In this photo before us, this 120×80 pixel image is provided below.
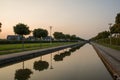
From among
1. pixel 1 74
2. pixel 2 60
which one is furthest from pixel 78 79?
pixel 2 60

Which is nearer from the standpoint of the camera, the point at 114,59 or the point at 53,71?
the point at 53,71

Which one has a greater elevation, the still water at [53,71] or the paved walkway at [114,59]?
the paved walkway at [114,59]

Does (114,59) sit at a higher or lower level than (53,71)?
higher

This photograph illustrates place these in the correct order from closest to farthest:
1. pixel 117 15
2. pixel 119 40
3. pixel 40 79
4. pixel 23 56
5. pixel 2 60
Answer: pixel 40 79
pixel 2 60
pixel 23 56
pixel 119 40
pixel 117 15

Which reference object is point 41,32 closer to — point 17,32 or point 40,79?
point 17,32

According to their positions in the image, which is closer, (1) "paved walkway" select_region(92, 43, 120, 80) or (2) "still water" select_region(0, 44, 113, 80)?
(2) "still water" select_region(0, 44, 113, 80)

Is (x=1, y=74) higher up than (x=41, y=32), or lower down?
lower down

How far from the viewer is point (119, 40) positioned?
44.8 metres

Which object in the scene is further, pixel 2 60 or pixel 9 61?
pixel 9 61

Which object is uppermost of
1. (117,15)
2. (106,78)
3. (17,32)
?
(117,15)

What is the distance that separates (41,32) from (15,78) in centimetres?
3659

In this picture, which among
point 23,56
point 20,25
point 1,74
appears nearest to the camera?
point 1,74

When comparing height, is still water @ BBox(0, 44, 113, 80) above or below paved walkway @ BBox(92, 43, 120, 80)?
below

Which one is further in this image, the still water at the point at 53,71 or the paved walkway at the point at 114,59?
the paved walkway at the point at 114,59
